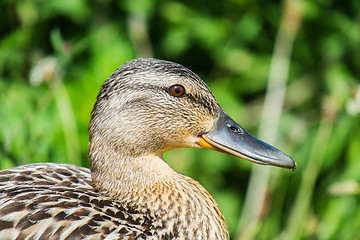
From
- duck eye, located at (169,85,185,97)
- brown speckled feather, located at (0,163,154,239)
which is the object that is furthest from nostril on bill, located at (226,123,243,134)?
brown speckled feather, located at (0,163,154,239)

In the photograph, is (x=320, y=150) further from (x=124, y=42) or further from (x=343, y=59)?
(x=124, y=42)

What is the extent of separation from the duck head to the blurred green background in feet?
3.22

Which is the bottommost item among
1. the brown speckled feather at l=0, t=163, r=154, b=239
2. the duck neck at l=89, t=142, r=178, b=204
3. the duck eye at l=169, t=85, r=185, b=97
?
the brown speckled feather at l=0, t=163, r=154, b=239

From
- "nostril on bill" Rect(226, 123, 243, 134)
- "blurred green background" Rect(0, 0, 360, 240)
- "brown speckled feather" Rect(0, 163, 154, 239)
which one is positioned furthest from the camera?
"blurred green background" Rect(0, 0, 360, 240)

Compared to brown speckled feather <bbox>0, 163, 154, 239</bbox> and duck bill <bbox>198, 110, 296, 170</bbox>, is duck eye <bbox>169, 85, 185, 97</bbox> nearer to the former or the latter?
duck bill <bbox>198, 110, 296, 170</bbox>

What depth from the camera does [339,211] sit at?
3.18 meters

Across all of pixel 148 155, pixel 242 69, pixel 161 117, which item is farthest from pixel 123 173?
pixel 242 69

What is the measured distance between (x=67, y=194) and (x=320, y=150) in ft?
5.04

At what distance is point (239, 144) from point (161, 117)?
0.99ft

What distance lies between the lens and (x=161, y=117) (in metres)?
2.15

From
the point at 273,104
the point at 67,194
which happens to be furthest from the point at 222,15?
the point at 67,194

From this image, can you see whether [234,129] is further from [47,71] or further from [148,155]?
[47,71]

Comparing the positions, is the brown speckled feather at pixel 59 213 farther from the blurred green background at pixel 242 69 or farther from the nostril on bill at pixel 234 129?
the blurred green background at pixel 242 69

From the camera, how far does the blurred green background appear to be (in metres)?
3.21
